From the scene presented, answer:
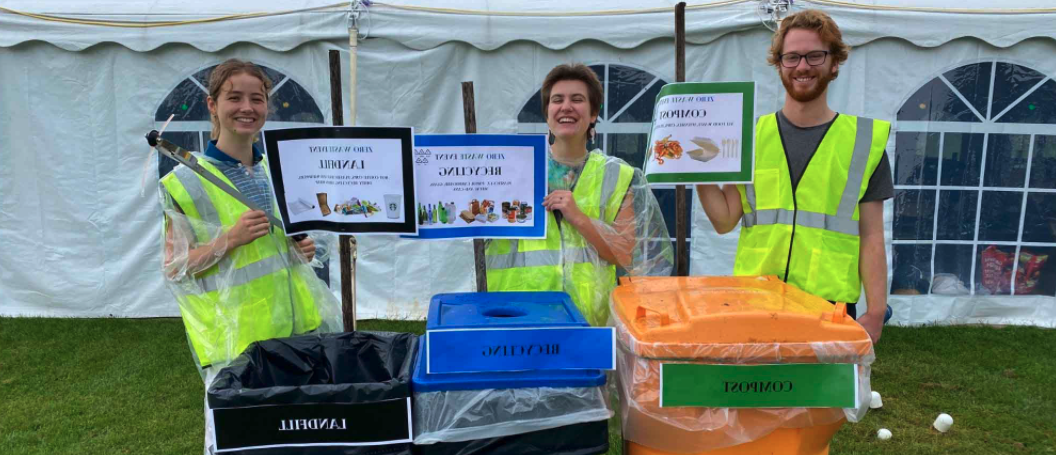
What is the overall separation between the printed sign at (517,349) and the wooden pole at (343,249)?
0.82 metres

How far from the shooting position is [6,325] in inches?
177

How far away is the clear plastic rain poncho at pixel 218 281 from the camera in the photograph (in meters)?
1.74

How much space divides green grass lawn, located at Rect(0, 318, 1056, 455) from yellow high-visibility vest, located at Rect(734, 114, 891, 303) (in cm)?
121

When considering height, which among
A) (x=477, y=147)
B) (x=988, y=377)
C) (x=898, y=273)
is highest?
(x=477, y=147)

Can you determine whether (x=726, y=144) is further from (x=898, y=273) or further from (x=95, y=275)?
(x=95, y=275)

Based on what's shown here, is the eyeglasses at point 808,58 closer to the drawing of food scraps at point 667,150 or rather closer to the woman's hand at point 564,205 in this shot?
the drawing of food scraps at point 667,150

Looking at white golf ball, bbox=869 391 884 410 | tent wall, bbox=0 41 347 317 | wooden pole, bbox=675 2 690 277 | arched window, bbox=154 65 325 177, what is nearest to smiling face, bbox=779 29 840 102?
wooden pole, bbox=675 2 690 277

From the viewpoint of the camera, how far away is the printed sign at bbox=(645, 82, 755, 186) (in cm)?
177

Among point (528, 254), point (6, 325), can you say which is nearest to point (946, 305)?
point (528, 254)

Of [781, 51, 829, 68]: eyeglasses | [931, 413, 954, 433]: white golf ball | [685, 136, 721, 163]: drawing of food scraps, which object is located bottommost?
[931, 413, 954, 433]: white golf ball

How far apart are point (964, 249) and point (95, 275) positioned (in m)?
6.07

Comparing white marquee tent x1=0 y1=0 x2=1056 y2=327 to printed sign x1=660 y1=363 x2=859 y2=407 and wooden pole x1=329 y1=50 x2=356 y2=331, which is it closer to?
wooden pole x1=329 y1=50 x2=356 y2=331

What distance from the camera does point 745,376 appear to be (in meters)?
1.31

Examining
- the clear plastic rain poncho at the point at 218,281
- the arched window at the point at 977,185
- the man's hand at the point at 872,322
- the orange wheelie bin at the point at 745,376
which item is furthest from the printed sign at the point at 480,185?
the arched window at the point at 977,185
